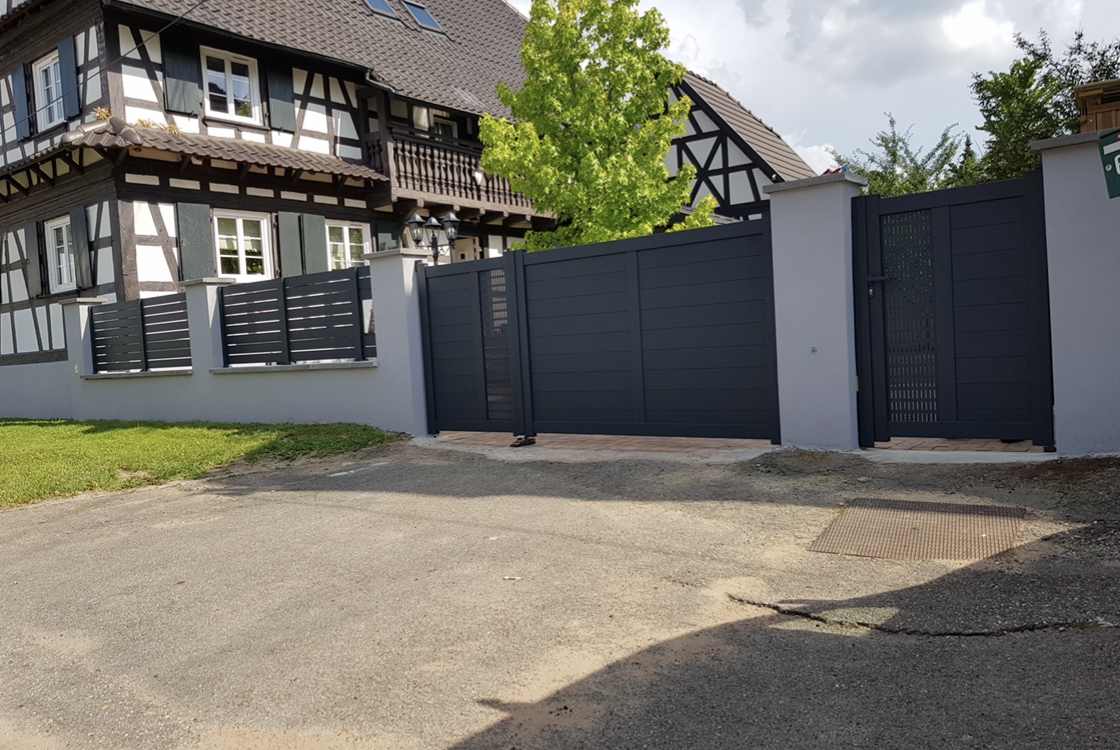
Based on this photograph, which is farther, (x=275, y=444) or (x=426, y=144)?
(x=426, y=144)

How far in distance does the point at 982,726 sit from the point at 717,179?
74.2 feet

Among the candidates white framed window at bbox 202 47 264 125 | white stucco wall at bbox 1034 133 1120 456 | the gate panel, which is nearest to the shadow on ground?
white stucco wall at bbox 1034 133 1120 456

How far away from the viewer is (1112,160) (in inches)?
225

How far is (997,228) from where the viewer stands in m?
6.68

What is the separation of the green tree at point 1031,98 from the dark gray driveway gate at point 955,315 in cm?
1296

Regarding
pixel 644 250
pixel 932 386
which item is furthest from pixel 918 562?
pixel 644 250

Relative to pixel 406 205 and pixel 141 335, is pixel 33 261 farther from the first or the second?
pixel 406 205

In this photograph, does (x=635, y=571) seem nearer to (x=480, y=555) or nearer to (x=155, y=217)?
(x=480, y=555)

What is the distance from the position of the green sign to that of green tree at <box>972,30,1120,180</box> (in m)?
13.5

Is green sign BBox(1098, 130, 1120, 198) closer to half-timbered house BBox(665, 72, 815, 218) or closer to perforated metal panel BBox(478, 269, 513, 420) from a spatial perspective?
perforated metal panel BBox(478, 269, 513, 420)

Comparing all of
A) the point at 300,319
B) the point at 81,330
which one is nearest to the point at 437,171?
the point at 81,330

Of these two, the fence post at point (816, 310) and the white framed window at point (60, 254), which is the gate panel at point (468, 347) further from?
the white framed window at point (60, 254)

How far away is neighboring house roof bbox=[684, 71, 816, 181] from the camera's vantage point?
2381 centimetres

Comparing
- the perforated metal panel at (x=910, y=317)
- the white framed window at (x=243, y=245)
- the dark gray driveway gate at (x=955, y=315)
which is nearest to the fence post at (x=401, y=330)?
the dark gray driveway gate at (x=955, y=315)
